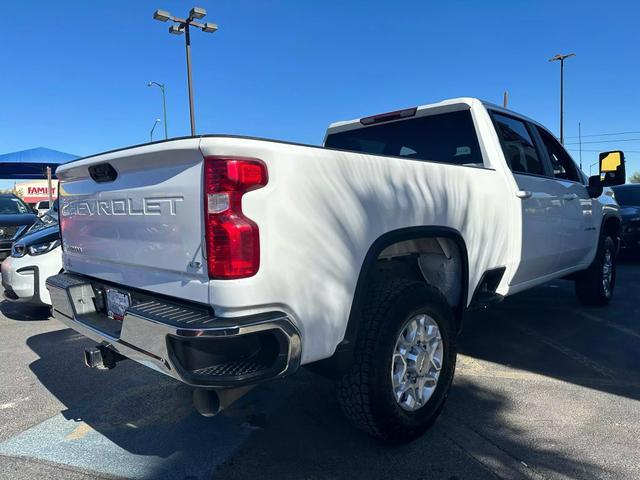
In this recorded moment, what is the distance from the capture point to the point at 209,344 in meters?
1.96

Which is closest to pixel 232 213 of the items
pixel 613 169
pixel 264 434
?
pixel 264 434

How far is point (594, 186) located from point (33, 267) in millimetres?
6090

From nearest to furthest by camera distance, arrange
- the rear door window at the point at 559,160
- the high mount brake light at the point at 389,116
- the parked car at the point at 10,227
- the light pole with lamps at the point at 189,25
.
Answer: the high mount brake light at the point at 389,116 → the rear door window at the point at 559,160 → the parked car at the point at 10,227 → the light pole with lamps at the point at 189,25

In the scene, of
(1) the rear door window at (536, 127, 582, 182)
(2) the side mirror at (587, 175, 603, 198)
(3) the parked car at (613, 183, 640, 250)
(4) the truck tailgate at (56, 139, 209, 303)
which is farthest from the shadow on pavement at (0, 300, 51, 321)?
(3) the parked car at (613, 183, 640, 250)

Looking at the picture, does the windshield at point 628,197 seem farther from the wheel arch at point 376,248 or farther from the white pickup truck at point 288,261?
the wheel arch at point 376,248

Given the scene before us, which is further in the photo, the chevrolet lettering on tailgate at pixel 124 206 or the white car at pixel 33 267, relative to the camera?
the white car at pixel 33 267

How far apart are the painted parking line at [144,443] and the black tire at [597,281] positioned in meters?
4.23

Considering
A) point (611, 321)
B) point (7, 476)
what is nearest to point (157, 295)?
point (7, 476)

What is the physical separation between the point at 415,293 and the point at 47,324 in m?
4.71

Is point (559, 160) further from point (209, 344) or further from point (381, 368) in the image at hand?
point (209, 344)

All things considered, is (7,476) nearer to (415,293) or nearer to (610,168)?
(415,293)

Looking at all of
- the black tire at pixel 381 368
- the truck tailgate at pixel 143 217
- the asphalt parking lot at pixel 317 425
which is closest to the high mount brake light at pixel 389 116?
the black tire at pixel 381 368

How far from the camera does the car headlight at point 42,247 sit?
17.9 feet

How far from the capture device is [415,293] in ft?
8.70
